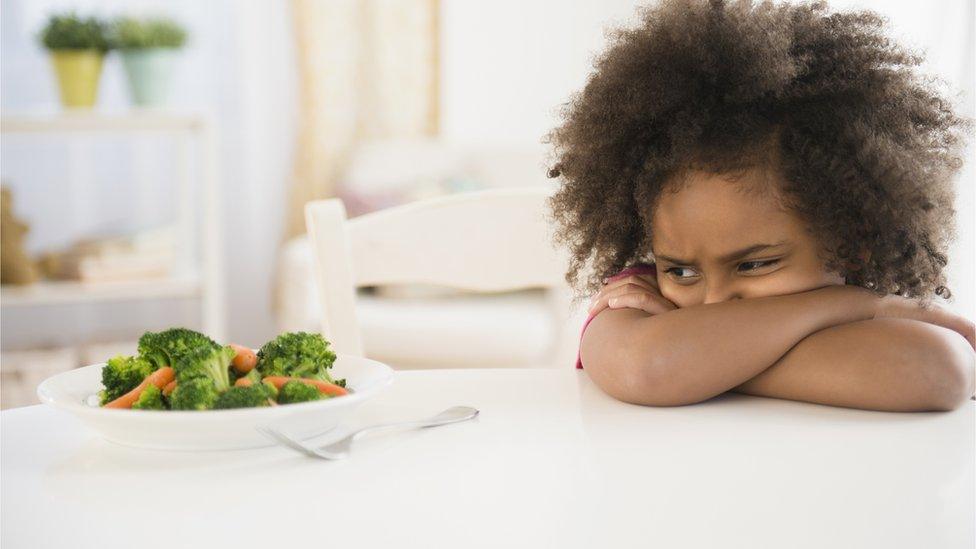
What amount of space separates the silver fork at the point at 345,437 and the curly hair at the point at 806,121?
1.13 feet

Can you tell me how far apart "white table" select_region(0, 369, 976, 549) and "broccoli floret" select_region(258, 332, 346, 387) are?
0.15 ft

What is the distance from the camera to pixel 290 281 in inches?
117

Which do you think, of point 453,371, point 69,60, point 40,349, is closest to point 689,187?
point 453,371

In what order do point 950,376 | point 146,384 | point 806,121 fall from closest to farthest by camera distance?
point 146,384, point 950,376, point 806,121

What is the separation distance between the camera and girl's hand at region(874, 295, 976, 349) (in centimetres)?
89

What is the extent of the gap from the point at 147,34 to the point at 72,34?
219mm

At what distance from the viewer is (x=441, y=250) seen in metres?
1.21

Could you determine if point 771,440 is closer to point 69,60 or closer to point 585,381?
point 585,381

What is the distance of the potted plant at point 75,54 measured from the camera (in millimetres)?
3076

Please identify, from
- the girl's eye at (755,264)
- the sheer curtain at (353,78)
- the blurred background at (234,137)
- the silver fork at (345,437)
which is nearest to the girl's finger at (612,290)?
the girl's eye at (755,264)

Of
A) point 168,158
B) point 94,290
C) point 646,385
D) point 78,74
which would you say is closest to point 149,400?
point 646,385

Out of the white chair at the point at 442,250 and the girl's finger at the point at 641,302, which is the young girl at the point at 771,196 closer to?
the girl's finger at the point at 641,302

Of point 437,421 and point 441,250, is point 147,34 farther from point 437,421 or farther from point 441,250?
point 437,421

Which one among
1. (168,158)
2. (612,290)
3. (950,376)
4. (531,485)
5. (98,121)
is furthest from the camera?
(168,158)
